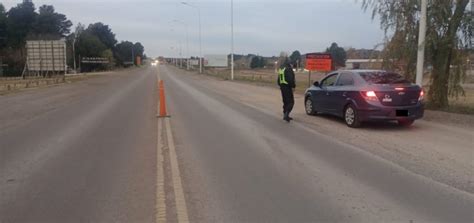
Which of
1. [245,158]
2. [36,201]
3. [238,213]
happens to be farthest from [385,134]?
[36,201]

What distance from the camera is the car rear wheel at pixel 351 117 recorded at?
13.2 meters

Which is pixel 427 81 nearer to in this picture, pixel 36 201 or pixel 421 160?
pixel 421 160

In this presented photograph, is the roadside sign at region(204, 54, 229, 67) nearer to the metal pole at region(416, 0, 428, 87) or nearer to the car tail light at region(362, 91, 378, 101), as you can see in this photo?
the metal pole at region(416, 0, 428, 87)

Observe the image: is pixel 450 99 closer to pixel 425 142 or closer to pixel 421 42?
pixel 421 42

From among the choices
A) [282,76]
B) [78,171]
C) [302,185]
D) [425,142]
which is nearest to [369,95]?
[425,142]

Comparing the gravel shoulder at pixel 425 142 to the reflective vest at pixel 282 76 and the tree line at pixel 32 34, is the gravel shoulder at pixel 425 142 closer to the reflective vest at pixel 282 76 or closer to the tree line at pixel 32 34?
the reflective vest at pixel 282 76

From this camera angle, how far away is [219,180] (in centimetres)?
737

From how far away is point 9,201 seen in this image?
6371 millimetres

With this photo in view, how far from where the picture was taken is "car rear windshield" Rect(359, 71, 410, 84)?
13.3 meters

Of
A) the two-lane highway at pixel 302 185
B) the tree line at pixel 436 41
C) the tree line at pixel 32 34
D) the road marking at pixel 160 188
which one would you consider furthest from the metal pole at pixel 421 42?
the tree line at pixel 32 34

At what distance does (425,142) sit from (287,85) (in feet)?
16.5

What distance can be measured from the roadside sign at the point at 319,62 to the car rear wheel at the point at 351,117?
72.5ft

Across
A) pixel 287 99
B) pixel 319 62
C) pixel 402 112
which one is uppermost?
pixel 319 62

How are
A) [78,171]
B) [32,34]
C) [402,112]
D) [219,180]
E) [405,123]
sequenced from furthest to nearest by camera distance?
1. [32,34]
2. [405,123]
3. [402,112]
4. [78,171]
5. [219,180]
